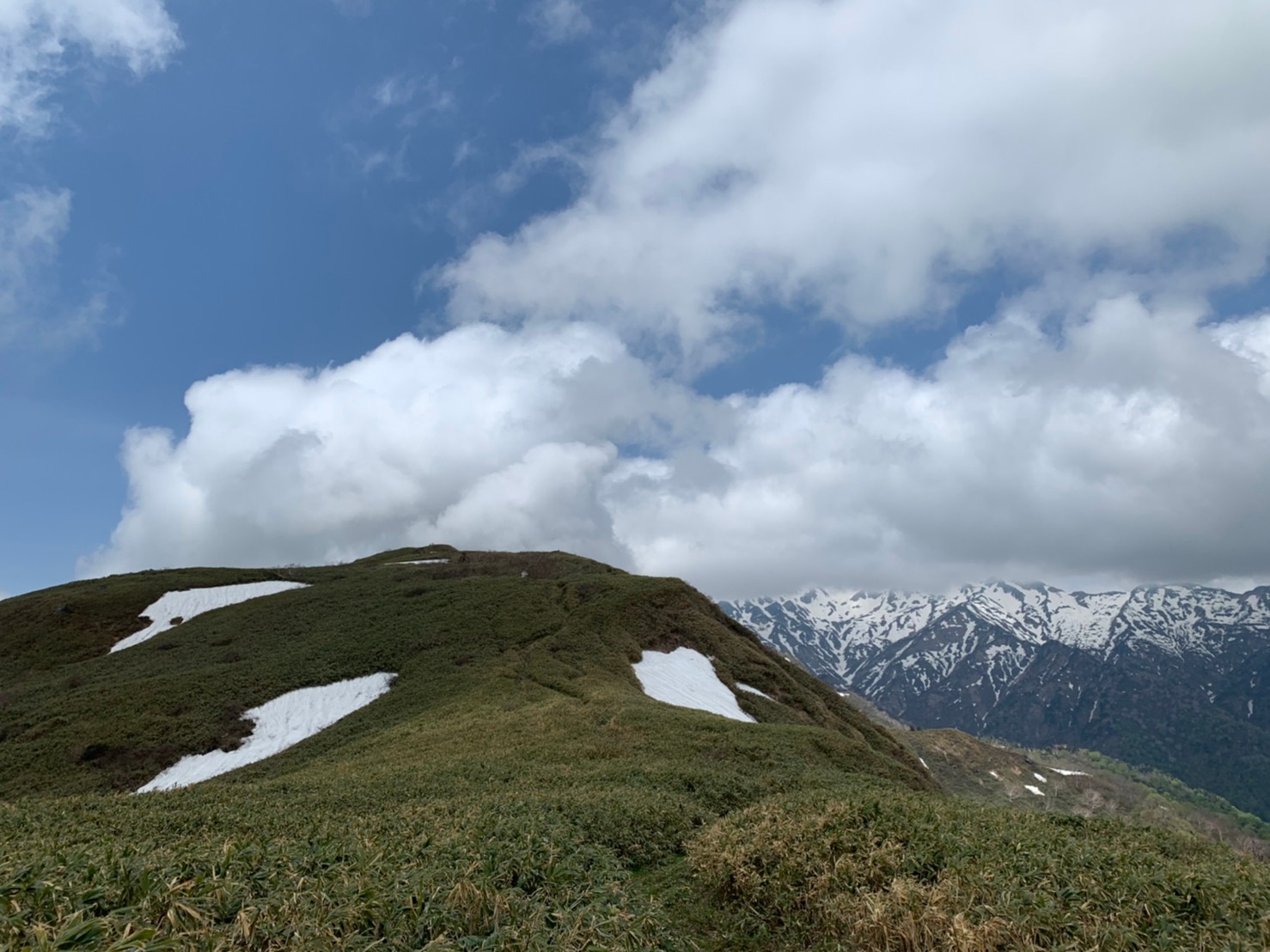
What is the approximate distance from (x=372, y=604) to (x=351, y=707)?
2634cm

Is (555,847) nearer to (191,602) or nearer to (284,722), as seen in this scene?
(284,722)

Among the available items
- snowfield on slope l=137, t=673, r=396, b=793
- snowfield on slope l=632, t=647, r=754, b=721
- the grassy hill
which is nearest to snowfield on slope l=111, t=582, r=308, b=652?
the grassy hill

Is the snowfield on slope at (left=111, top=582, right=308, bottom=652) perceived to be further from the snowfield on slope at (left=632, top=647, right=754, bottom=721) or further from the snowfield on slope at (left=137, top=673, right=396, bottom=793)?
the snowfield on slope at (left=632, top=647, right=754, bottom=721)

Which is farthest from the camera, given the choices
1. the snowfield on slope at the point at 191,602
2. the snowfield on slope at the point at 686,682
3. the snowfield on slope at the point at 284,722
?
the snowfield on slope at the point at 191,602

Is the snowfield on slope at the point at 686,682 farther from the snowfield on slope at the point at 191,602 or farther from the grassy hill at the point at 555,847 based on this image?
the snowfield on slope at the point at 191,602

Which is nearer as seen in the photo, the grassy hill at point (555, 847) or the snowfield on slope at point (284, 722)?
the grassy hill at point (555, 847)

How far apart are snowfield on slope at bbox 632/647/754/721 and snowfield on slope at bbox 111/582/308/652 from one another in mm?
50273

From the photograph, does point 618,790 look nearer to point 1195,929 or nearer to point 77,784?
point 1195,929

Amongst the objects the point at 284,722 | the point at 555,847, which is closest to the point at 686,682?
the point at 284,722

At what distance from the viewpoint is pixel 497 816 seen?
51.0 feet

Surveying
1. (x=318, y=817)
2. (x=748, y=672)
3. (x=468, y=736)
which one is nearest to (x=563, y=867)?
(x=318, y=817)

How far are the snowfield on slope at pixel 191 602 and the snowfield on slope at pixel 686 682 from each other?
50273 mm

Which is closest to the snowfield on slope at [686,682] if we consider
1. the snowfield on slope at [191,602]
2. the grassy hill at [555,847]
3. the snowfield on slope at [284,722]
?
the grassy hill at [555,847]

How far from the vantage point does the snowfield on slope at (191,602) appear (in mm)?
69500
